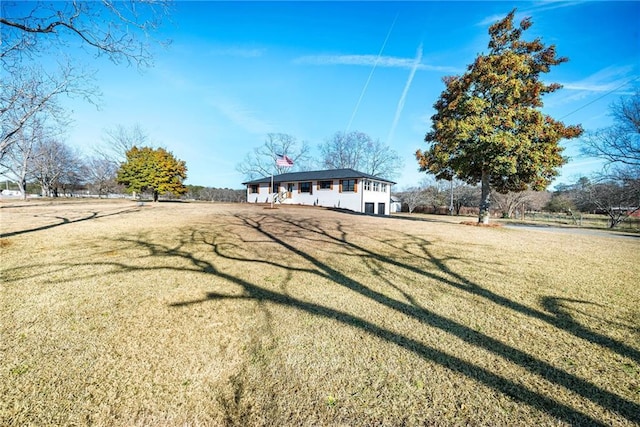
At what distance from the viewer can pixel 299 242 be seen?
7879 millimetres

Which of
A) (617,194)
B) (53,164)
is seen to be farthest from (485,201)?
(53,164)

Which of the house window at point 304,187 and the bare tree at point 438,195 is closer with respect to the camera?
the house window at point 304,187

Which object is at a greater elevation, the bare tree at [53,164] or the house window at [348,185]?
the bare tree at [53,164]

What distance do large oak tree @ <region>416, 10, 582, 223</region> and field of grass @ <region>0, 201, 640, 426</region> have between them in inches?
333

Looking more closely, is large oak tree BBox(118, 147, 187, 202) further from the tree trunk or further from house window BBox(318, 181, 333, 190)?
the tree trunk

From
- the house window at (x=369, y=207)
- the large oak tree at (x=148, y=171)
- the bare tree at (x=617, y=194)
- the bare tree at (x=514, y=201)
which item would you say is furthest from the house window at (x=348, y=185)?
the bare tree at (x=514, y=201)

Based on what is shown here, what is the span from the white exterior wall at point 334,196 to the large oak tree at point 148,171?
1226 cm

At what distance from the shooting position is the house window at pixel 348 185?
2713 centimetres

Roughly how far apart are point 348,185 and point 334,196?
6.89 ft

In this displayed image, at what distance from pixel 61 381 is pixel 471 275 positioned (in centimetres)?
646

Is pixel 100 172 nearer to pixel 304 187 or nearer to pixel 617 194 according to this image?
pixel 304 187

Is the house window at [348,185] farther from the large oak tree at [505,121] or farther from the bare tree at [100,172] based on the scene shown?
the bare tree at [100,172]

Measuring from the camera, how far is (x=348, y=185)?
27766 mm

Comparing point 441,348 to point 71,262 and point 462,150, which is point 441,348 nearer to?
point 71,262
